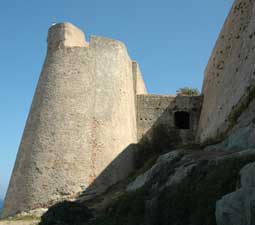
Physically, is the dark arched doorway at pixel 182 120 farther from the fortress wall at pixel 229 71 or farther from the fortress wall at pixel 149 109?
the fortress wall at pixel 229 71

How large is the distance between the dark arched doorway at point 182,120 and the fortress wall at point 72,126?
4224 mm

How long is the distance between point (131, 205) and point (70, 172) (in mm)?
6037

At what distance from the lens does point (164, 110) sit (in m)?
20.8

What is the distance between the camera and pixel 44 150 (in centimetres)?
1553

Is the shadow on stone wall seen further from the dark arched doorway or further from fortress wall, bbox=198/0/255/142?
fortress wall, bbox=198/0/255/142

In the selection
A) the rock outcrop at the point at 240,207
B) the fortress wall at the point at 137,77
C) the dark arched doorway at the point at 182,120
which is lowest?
the rock outcrop at the point at 240,207

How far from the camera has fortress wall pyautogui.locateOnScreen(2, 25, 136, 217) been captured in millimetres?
15117

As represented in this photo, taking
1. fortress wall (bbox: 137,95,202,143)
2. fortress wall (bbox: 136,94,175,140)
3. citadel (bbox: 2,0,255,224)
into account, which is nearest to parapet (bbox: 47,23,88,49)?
citadel (bbox: 2,0,255,224)

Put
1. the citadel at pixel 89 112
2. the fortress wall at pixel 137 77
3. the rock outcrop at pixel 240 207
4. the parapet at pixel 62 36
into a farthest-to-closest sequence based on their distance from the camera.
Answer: the fortress wall at pixel 137 77, the parapet at pixel 62 36, the citadel at pixel 89 112, the rock outcrop at pixel 240 207

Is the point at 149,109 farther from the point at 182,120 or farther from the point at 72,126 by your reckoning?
the point at 72,126

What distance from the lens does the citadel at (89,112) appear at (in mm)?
14977

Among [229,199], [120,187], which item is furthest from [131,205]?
[120,187]

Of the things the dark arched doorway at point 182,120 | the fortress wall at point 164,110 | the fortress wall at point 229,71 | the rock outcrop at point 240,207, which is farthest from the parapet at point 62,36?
the rock outcrop at point 240,207

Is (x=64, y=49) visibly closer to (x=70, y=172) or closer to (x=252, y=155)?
(x=70, y=172)
